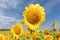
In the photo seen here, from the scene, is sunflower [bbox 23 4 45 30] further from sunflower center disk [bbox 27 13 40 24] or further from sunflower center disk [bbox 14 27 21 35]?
sunflower center disk [bbox 14 27 21 35]

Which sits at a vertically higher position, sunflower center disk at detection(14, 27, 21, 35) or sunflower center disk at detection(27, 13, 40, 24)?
sunflower center disk at detection(27, 13, 40, 24)

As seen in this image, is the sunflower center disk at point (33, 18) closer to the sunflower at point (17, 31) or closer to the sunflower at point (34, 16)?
the sunflower at point (34, 16)

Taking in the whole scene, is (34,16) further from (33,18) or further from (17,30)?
(17,30)

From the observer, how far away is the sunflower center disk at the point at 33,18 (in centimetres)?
82

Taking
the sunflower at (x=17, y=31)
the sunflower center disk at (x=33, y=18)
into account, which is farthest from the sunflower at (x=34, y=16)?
the sunflower at (x=17, y=31)

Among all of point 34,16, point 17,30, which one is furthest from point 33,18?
point 17,30

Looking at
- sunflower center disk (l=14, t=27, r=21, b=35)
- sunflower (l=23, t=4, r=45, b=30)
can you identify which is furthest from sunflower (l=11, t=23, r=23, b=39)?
sunflower (l=23, t=4, r=45, b=30)

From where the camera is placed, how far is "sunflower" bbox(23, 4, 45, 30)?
83 centimetres

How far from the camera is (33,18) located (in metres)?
0.83

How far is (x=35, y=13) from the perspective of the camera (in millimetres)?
854

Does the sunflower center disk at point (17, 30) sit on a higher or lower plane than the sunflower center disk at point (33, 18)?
lower

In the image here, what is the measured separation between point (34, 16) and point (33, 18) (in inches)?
0.7

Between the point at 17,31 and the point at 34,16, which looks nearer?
the point at 34,16

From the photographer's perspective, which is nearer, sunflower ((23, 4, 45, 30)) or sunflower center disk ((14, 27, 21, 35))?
sunflower ((23, 4, 45, 30))
